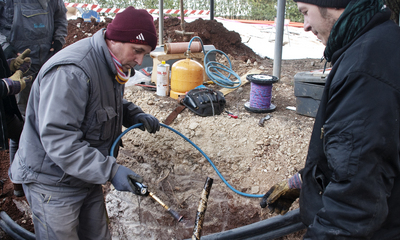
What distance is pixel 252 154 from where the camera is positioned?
392 cm

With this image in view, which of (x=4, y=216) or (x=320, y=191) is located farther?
(x=4, y=216)

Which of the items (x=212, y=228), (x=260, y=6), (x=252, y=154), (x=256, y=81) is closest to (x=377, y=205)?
(x=212, y=228)

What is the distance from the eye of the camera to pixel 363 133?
44.7 inches

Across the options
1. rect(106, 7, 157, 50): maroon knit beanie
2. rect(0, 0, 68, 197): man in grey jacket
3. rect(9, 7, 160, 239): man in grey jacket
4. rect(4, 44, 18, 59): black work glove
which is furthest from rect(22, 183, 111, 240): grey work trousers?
rect(4, 44, 18, 59): black work glove

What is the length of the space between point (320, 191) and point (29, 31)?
3923 mm

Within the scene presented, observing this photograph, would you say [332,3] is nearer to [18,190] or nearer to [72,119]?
[72,119]

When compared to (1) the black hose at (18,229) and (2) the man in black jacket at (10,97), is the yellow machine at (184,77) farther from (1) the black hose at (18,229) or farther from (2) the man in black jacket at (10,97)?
(1) the black hose at (18,229)

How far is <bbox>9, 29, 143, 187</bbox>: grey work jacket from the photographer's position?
1.71m

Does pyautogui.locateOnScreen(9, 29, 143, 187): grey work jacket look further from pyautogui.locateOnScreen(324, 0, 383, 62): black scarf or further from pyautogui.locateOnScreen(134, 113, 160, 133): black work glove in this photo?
pyautogui.locateOnScreen(324, 0, 383, 62): black scarf

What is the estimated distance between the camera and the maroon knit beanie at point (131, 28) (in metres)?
1.91

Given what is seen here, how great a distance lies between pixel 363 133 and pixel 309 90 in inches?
134

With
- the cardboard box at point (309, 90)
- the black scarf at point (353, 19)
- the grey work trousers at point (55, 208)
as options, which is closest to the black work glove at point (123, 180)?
the grey work trousers at point (55, 208)

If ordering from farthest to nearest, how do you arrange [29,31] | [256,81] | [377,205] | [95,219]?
[256,81] < [29,31] < [95,219] < [377,205]

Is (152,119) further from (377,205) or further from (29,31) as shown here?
(29,31)
